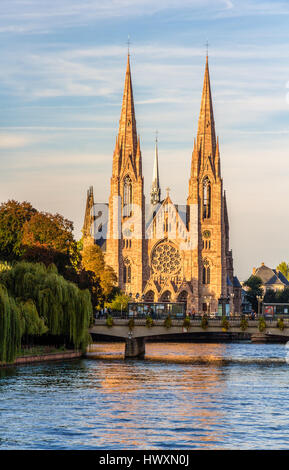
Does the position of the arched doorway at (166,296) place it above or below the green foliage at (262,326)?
above

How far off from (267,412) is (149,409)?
209 inches

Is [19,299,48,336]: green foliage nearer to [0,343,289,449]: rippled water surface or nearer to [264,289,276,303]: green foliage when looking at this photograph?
[0,343,289,449]: rippled water surface

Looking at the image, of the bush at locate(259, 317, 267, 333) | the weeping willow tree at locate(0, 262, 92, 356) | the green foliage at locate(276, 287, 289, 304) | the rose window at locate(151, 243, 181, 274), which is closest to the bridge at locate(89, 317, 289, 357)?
the bush at locate(259, 317, 267, 333)

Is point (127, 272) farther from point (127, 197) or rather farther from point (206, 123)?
point (206, 123)

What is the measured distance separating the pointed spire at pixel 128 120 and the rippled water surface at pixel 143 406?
81.8 meters

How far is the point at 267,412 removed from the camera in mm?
47094

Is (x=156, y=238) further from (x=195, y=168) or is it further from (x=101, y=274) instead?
(x=101, y=274)

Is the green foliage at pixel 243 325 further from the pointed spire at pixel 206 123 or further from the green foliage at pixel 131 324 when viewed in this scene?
the pointed spire at pixel 206 123

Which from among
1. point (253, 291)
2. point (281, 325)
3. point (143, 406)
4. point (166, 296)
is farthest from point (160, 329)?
point (253, 291)

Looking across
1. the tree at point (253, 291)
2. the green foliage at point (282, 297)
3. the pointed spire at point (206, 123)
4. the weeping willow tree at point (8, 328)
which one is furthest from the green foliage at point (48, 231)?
the green foliage at point (282, 297)

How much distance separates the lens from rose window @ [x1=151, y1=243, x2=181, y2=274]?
6078 inches

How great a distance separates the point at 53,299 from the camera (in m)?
70.6

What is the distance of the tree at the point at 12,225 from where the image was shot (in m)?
98.6
